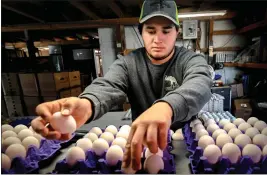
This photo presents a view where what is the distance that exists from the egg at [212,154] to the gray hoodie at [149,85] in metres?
0.13

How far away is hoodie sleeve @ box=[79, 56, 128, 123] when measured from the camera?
0.65 metres

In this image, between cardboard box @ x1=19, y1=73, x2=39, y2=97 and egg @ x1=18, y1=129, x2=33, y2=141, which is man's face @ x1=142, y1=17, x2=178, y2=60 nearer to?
egg @ x1=18, y1=129, x2=33, y2=141

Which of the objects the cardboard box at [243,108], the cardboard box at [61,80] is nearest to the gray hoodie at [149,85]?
the cardboard box at [61,80]

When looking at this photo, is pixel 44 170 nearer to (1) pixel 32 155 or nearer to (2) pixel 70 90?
(1) pixel 32 155

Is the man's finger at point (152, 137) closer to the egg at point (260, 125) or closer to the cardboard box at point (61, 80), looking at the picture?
the egg at point (260, 125)

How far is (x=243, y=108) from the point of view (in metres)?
3.11

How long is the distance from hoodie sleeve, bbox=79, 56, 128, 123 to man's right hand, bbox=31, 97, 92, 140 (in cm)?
4

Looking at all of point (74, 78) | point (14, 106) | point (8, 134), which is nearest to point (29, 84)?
point (14, 106)

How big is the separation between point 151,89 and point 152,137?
651mm

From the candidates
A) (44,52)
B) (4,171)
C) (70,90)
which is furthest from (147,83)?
(44,52)

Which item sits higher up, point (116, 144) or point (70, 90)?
point (116, 144)

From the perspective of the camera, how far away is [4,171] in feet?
1.82

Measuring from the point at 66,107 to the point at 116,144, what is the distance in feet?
0.82

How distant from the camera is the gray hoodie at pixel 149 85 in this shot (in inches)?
21.2
